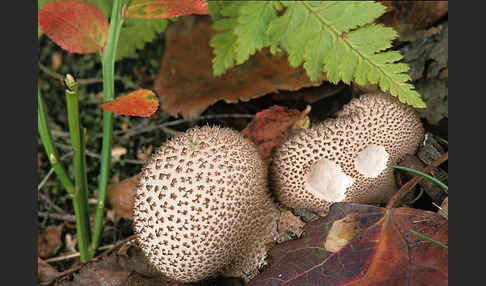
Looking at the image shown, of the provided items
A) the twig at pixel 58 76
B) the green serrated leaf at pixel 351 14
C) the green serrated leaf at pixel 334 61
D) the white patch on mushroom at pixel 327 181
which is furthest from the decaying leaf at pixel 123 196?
the green serrated leaf at pixel 351 14

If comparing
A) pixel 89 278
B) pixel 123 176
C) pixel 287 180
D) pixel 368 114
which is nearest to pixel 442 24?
pixel 368 114

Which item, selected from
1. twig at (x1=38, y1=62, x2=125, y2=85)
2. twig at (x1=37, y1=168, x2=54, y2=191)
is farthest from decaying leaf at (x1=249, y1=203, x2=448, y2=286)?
twig at (x1=38, y1=62, x2=125, y2=85)

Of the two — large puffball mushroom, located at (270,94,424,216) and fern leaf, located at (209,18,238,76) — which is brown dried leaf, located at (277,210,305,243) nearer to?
large puffball mushroom, located at (270,94,424,216)

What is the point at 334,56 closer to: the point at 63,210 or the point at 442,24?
the point at 442,24

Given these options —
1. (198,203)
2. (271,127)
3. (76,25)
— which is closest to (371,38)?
(271,127)

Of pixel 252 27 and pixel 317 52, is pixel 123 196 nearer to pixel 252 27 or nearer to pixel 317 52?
pixel 252 27
